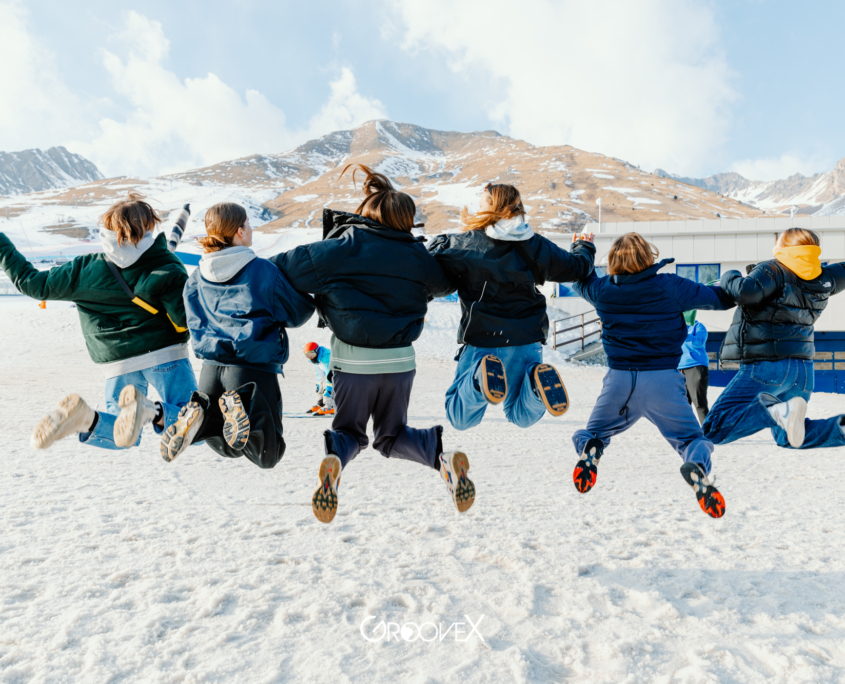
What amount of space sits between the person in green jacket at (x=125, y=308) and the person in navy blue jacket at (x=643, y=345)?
2.76m

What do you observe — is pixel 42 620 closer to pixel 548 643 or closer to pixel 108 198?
pixel 548 643

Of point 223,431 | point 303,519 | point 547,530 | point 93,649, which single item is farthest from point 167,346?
point 547,530

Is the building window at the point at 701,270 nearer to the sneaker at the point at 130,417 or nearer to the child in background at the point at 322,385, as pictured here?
the child in background at the point at 322,385

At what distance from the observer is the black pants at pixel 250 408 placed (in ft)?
9.74

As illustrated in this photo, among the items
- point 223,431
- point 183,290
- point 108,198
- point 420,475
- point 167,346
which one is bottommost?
point 420,475

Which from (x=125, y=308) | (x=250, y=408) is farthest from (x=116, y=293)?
(x=250, y=408)

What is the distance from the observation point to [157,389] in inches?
142

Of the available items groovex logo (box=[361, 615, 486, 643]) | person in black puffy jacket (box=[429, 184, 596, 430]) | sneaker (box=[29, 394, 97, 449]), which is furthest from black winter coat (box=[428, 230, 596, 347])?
sneaker (box=[29, 394, 97, 449])

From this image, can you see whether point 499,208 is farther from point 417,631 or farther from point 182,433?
point 417,631

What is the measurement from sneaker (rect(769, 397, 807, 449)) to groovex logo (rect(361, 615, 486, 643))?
2408 mm

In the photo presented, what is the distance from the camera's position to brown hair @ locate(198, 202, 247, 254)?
3.12 m

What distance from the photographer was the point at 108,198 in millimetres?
108938

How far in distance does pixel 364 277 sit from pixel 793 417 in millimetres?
2914

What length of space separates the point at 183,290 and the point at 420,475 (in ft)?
14.5
